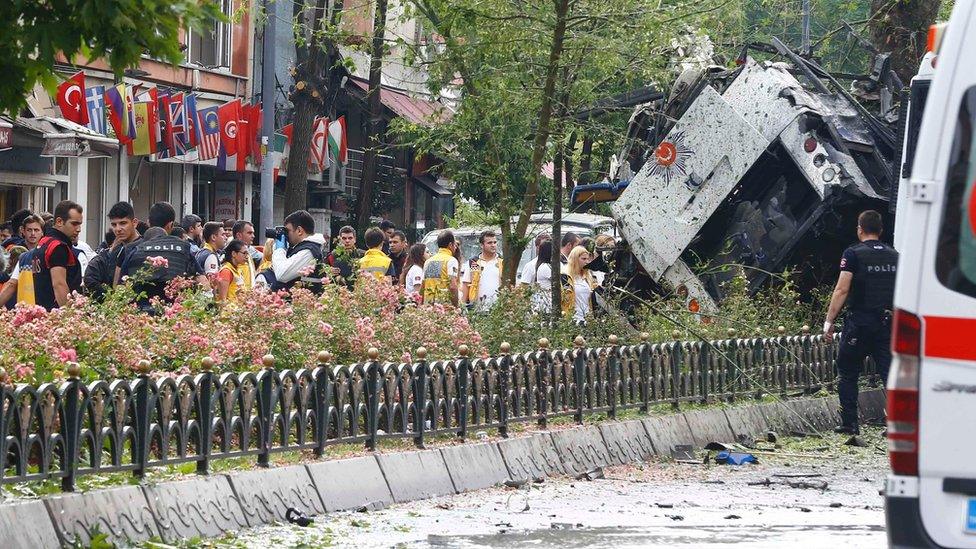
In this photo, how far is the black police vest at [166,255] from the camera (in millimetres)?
12914

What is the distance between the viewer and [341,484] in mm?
9852

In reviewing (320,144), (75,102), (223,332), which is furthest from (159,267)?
(320,144)

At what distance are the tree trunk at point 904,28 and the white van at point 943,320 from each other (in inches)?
604

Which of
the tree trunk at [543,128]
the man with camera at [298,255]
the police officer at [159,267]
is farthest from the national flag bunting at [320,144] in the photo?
the police officer at [159,267]

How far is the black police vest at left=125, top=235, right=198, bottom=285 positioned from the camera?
12.9 metres

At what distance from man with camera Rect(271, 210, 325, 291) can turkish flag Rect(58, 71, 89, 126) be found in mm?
10755

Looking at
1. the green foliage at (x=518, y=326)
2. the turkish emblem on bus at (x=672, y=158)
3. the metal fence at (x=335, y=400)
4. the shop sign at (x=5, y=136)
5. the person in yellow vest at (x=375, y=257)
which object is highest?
the shop sign at (x=5, y=136)

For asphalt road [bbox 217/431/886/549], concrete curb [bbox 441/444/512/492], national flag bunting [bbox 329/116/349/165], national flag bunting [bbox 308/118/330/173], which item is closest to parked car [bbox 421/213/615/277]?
asphalt road [bbox 217/431/886/549]

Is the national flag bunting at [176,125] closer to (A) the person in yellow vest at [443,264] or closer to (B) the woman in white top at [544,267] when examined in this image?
(B) the woman in white top at [544,267]

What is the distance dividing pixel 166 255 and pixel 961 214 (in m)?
7.99

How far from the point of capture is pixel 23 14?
6.62 meters

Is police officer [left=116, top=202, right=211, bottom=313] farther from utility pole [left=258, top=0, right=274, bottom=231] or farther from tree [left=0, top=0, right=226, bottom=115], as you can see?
utility pole [left=258, top=0, right=274, bottom=231]

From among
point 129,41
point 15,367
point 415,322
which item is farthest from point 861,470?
point 129,41

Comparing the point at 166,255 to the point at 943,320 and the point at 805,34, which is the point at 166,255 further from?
the point at 805,34
